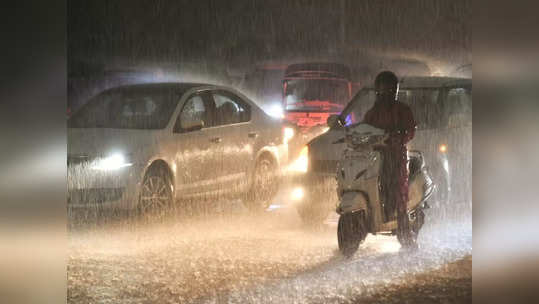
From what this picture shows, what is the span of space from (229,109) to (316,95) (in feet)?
1.97

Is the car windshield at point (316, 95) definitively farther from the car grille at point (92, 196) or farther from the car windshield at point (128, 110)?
the car grille at point (92, 196)

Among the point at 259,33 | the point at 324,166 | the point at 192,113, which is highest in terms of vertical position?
the point at 259,33

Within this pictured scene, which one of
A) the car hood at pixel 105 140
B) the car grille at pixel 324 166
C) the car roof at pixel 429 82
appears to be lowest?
the car grille at pixel 324 166

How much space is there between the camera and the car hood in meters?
5.13

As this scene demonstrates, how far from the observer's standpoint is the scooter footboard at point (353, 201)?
4.97 meters

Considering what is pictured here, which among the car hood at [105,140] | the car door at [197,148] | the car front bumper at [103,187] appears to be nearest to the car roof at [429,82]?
the car door at [197,148]

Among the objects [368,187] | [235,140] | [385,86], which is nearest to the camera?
[368,187]

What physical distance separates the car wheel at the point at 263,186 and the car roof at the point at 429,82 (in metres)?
1.05

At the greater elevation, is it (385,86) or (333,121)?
(385,86)

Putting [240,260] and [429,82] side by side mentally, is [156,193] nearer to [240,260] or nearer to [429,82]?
[240,260]

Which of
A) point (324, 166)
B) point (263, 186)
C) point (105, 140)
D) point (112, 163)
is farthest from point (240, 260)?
point (105, 140)

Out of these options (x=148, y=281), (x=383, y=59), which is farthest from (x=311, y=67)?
(x=148, y=281)

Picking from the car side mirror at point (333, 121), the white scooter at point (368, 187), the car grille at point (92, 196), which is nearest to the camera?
the white scooter at point (368, 187)

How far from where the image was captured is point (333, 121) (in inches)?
200
